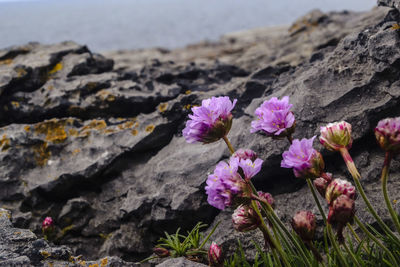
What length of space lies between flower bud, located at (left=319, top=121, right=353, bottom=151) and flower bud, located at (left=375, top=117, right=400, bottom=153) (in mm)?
150

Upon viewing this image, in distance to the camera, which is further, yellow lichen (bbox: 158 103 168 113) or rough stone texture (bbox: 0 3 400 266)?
yellow lichen (bbox: 158 103 168 113)

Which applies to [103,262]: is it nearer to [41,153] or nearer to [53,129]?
[41,153]

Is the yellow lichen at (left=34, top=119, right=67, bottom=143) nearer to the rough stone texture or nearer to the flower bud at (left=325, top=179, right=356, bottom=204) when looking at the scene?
the rough stone texture

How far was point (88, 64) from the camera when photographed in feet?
16.2

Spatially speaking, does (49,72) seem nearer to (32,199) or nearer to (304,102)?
(32,199)

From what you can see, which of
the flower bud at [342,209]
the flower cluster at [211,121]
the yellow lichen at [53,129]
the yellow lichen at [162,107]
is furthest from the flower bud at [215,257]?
the yellow lichen at [53,129]

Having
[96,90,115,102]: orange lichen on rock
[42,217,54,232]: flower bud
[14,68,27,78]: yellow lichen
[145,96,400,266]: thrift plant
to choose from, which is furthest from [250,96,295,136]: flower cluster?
[14,68,27,78]: yellow lichen

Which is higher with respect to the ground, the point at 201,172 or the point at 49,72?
the point at 49,72

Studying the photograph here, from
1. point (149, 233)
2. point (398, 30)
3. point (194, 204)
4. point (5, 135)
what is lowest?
point (149, 233)

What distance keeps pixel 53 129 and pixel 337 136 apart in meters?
3.12

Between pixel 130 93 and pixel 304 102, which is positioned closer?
pixel 304 102

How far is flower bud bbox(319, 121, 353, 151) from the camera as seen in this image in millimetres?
1925

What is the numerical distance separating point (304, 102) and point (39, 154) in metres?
2.63

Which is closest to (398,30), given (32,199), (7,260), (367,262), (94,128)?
(367,262)
